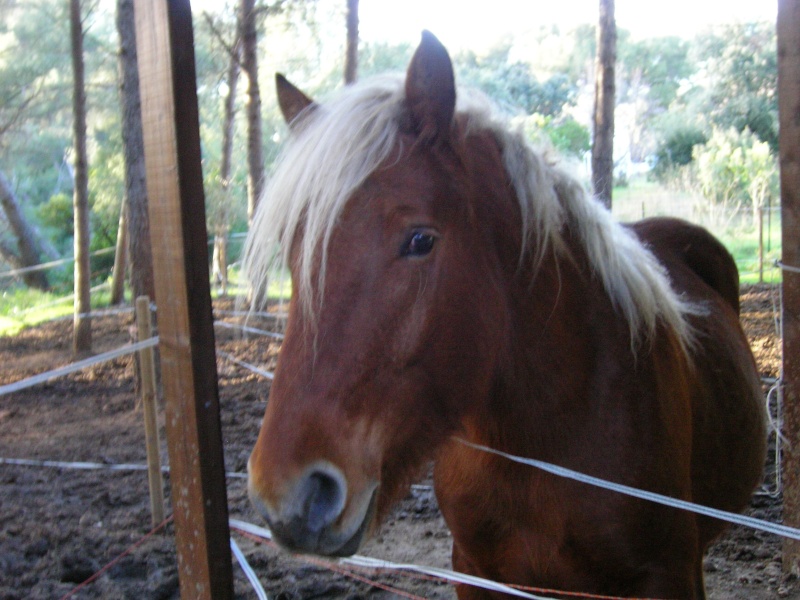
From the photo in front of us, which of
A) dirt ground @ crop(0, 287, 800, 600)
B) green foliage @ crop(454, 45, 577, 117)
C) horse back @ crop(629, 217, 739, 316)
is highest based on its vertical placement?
green foliage @ crop(454, 45, 577, 117)

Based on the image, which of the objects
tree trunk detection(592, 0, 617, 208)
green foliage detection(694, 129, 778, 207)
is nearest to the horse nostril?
tree trunk detection(592, 0, 617, 208)

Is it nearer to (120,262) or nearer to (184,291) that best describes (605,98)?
Answer: (184,291)

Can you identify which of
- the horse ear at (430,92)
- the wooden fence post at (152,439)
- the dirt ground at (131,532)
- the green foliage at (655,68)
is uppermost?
the green foliage at (655,68)

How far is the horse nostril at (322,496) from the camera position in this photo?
132cm

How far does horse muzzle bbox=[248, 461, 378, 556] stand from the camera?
131 centimetres

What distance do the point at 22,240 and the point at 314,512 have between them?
18.9 m

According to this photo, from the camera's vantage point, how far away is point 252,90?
9312 millimetres

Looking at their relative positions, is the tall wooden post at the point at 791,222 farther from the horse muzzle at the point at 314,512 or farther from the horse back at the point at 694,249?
the horse muzzle at the point at 314,512

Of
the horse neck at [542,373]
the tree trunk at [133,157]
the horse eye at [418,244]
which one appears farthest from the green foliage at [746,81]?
the horse eye at [418,244]

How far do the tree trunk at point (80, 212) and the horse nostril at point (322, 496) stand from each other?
28.2 feet

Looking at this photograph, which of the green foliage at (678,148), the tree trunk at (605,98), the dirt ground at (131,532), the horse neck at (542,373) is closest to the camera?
the horse neck at (542,373)

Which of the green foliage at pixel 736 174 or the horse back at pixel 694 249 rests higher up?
the green foliage at pixel 736 174

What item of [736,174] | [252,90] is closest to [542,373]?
[252,90]

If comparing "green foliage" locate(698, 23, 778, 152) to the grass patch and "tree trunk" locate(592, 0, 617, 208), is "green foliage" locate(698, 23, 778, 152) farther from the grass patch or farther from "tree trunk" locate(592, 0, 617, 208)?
"tree trunk" locate(592, 0, 617, 208)
